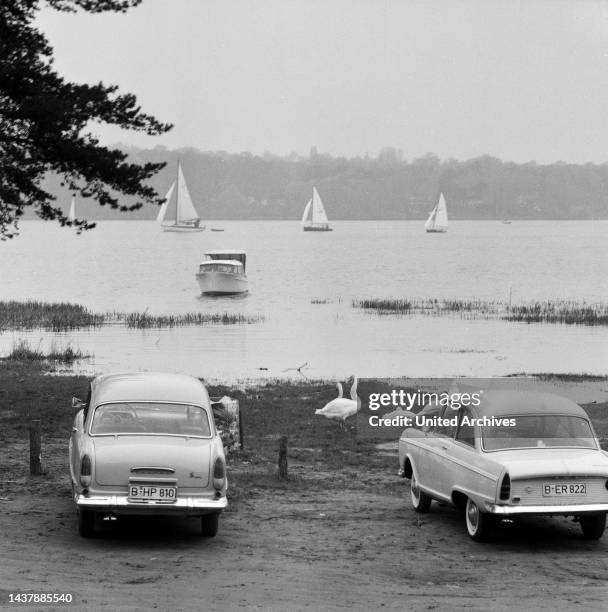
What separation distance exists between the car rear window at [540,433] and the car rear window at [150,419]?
3374mm

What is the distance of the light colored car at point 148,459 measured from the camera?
38.7 ft

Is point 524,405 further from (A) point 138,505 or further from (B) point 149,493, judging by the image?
(A) point 138,505

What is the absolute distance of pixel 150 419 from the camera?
42.1 feet

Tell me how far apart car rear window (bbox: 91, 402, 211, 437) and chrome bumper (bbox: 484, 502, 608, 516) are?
349cm

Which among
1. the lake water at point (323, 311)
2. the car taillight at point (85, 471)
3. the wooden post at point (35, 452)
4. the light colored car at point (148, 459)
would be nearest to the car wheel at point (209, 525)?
the light colored car at point (148, 459)

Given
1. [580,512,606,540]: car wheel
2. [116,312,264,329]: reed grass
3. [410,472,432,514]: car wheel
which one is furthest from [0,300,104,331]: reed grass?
[580,512,606,540]: car wheel

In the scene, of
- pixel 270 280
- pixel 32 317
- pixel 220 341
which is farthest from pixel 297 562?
pixel 270 280

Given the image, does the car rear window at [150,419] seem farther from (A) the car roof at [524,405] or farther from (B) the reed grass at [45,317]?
(B) the reed grass at [45,317]

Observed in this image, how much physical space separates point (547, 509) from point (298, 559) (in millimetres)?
2738

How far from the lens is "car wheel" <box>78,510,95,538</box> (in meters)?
12.1

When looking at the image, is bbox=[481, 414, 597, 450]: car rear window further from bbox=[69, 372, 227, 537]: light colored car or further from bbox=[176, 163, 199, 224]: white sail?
bbox=[176, 163, 199, 224]: white sail

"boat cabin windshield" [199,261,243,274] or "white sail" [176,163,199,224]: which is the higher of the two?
"white sail" [176,163,199,224]

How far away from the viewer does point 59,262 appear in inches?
6196

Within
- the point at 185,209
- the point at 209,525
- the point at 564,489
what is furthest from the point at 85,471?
the point at 185,209
